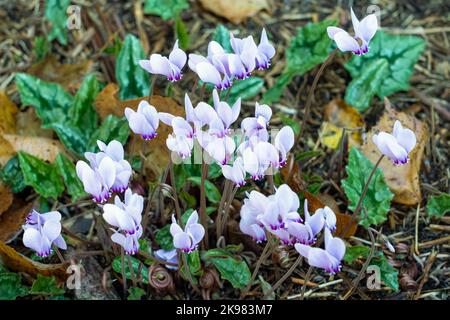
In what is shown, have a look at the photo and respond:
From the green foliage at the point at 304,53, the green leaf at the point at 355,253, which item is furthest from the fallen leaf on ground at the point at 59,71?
the green leaf at the point at 355,253

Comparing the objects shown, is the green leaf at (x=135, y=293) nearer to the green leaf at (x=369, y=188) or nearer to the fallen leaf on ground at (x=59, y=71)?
the green leaf at (x=369, y=188)

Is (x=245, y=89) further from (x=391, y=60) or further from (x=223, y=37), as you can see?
(x=391, y=60)

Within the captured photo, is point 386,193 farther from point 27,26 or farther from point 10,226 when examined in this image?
point 27,26

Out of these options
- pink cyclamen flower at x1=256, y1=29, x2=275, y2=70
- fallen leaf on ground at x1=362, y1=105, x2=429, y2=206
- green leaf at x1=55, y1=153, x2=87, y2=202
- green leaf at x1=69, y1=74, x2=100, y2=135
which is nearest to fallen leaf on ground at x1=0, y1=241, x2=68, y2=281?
green leaf at x1=55, y1=153, x2=87, y2=202

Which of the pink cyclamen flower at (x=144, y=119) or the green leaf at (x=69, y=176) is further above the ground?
the pink cyclamen flower at (x=144, y=119)

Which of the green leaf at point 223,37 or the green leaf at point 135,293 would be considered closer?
the green leaf at point 135,293
